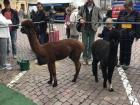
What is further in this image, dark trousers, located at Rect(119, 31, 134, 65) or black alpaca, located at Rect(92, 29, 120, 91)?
dark trousers, located at Rect(119, 31, 134, 65)

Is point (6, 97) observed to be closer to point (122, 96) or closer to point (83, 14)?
point (122, 96)

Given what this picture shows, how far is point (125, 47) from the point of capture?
8.43 metres

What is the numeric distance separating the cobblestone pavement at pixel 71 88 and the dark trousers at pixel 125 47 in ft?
1.00

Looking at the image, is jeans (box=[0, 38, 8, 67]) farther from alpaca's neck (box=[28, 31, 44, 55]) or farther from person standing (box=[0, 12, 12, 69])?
alpaca's neck (box=[28, 31, 44, 55])

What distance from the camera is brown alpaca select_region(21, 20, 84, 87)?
6.68m

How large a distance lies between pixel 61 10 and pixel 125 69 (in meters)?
25.1

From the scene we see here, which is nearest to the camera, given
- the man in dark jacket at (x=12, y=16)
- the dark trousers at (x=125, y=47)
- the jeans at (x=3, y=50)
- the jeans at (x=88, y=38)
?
the dark trousers at (x=125, y=47)

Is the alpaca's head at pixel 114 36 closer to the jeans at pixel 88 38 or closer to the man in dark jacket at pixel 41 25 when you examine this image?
the jeans at pixel 88 38

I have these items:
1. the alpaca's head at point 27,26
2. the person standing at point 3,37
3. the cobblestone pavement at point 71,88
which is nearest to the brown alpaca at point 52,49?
the alpaca's head at point 27,26

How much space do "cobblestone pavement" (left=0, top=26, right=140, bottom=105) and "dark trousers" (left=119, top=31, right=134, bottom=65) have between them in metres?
0.31

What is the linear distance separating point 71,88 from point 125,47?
95.5 inches

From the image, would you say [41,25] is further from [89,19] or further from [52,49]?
[52,49]

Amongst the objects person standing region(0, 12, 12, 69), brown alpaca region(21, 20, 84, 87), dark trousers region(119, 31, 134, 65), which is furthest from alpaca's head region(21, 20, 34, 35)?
dark trousers region(119, 31, 134, 65)

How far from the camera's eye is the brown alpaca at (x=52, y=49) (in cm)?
668
